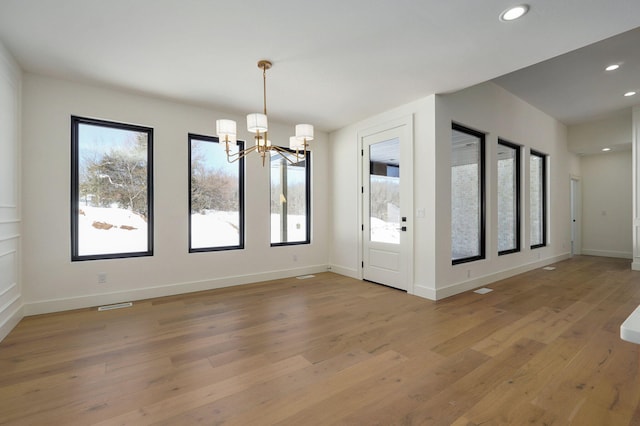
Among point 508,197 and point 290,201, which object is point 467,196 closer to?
point 508,197

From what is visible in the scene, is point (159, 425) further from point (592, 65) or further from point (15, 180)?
point (592, 65)

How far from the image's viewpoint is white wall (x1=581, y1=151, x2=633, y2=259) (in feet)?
23.6

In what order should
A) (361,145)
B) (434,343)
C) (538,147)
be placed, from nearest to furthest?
(434,343)
(361,145)
(538,147)

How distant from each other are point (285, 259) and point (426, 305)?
2523mm

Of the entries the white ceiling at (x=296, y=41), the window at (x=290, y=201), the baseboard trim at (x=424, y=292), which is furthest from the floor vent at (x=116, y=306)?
the baseboard trim at (x=424, y=292)

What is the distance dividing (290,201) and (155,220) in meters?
2.22

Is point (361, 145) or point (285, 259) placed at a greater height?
point (361, 145)

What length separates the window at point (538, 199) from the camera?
615 centimetres

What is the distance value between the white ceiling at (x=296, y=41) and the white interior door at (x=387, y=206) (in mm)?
950

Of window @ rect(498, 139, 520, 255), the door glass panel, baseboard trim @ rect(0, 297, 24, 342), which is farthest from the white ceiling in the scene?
baseboard trim @ rect(0, 297, 24, 342)

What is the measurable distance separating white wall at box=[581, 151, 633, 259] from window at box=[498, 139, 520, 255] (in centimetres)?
391

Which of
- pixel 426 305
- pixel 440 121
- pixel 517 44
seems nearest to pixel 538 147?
pixel 440 121

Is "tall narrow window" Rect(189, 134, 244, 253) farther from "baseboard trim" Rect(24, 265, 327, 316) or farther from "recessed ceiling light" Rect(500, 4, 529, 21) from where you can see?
"recessed ceiling light" Rect(500, 4, 529, 21)

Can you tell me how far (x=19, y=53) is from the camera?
9.65ft
